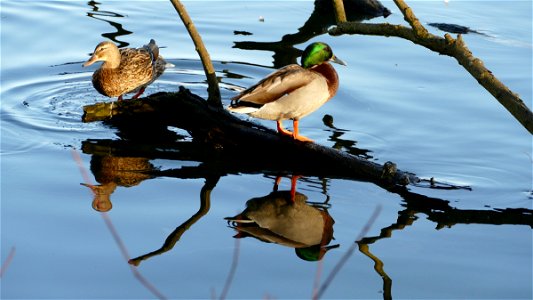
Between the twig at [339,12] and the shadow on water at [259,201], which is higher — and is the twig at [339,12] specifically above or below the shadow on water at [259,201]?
above

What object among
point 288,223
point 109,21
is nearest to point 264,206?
point 288,223

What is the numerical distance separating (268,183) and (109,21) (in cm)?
532

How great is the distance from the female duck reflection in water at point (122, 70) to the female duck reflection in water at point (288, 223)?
2.39 metres

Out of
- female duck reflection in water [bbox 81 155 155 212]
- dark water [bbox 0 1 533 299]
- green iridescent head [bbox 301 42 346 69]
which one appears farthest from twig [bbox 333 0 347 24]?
female duck reflection in water [bbox 81 155 155 212]

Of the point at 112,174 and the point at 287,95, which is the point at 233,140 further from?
the point at 112,174

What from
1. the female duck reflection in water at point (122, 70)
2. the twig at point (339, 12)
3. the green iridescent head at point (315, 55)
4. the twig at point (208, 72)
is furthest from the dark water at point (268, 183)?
the twig at point (339, 12)

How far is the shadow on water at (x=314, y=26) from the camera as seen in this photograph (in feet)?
33.2

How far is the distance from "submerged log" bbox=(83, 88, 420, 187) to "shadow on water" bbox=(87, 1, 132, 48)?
8.99 feet

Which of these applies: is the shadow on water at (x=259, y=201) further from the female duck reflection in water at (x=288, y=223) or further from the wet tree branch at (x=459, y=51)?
the wet tree branch at (x=459, y=51)

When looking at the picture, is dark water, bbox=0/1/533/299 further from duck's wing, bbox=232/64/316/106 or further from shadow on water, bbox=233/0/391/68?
duck's wing, bbox=232/64/316/106

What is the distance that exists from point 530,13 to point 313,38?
2.77m

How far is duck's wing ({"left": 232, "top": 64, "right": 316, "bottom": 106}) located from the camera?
6715 millimetres

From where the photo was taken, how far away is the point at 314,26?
11.4 metres

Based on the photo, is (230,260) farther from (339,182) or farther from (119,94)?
(119,94)
